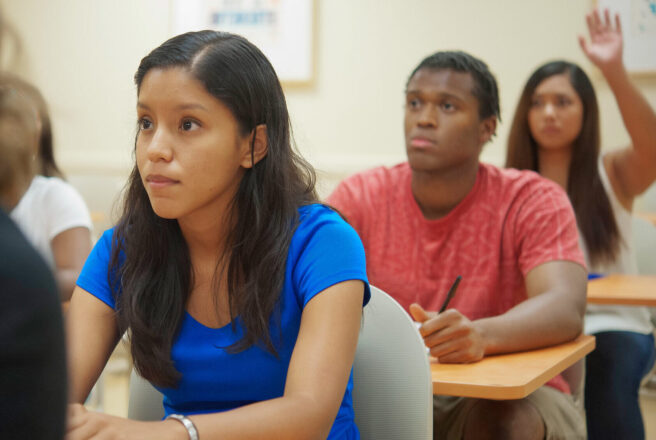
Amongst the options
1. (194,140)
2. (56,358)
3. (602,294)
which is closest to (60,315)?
(56,358)

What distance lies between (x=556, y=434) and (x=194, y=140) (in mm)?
1052

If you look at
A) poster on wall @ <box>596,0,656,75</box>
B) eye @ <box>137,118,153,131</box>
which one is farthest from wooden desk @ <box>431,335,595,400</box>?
poster on wall @ <box>596,0,656,75</box>

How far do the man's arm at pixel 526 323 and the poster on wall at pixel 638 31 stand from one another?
2356 mm

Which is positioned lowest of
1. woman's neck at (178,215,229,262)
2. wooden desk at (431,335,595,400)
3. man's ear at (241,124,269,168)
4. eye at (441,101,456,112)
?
wooden desk at (431,335,595,400)

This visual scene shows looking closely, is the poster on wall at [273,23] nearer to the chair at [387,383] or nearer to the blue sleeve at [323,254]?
the chair at [387,383]

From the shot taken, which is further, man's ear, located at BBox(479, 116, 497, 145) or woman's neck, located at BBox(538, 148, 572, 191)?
woman's neck, located at BBox(538, 148, 572, 191)

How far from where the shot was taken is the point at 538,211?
2.03m

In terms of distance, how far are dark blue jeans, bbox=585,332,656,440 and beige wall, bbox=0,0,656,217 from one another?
6.01 feet

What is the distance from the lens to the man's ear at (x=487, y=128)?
229 cm

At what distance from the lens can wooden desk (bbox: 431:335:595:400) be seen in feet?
4.53

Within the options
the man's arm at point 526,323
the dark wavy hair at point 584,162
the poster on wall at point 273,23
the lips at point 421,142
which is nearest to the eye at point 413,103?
the lips at point 421,142

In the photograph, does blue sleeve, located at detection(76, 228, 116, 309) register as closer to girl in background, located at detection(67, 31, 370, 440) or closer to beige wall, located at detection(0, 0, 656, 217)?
girl in background, located at detection(67, 31, 370, 440)

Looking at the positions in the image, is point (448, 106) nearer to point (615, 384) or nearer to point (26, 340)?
point (615, 384)

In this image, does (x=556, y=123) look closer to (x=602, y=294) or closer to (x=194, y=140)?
(x=602, y=294)
